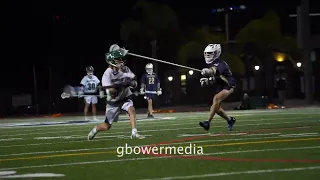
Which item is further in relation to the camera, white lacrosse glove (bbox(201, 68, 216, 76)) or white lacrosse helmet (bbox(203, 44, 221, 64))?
white lacrosse helmet (bbox(203, 44, 221, 64))

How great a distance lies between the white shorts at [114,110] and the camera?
11.2 m

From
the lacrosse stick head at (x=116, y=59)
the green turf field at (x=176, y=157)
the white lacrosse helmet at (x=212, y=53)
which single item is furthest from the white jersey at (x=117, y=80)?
the white lacrosse helmet at (x=212, y=53)

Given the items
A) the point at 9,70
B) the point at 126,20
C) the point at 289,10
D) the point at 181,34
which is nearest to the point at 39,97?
the point at 9,70

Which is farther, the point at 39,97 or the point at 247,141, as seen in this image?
the point at 39,97

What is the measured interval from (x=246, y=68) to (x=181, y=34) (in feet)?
24.3

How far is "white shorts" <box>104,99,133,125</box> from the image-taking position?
1124 cm

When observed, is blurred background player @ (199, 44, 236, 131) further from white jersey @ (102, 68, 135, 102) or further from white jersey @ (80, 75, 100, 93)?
white jersey @ (80, 75, 100, 93)

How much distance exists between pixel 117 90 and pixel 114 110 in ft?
1.26

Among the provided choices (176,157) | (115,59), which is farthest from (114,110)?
(176,157)

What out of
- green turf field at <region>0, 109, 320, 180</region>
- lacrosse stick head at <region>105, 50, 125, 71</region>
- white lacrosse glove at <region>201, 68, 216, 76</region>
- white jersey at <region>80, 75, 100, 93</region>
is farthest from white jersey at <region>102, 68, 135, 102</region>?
white jersey at <region>80, 75, 100, 93</region>

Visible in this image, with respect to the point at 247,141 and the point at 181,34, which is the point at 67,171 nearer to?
the point at 247,141

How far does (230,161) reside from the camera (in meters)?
7.68

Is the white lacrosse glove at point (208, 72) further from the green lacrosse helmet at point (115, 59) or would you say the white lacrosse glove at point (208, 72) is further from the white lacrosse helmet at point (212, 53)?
A: the green lacrosse helmet at point (115, 59)

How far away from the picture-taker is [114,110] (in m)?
11.3
